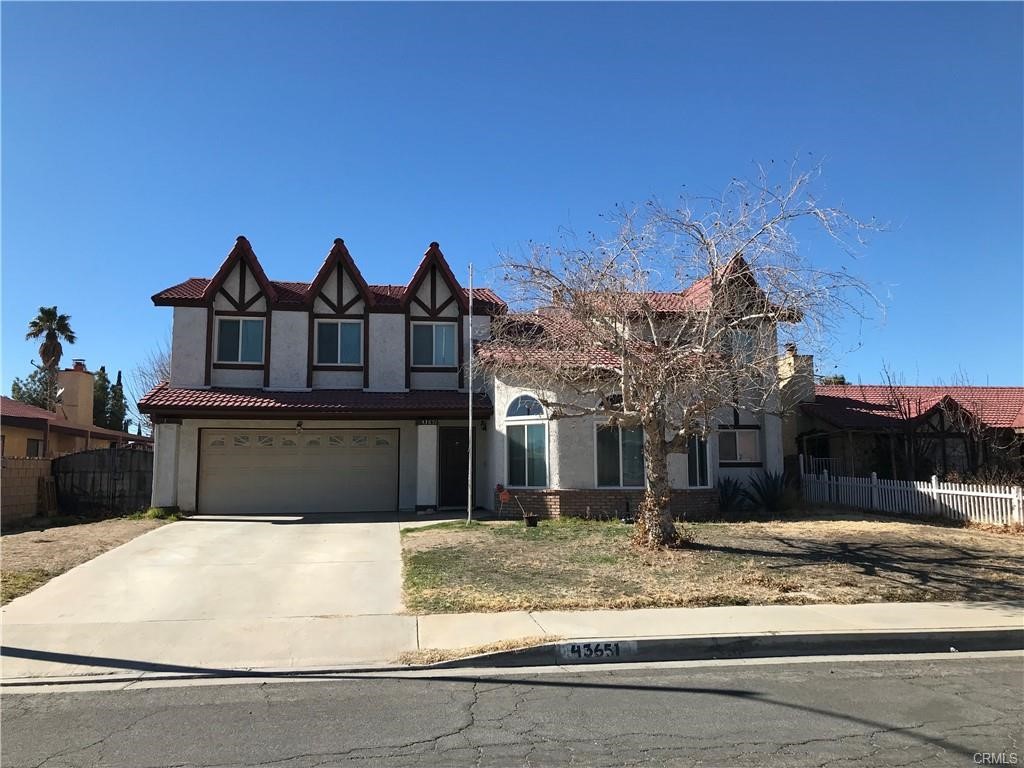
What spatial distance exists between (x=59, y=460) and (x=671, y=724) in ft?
65.2

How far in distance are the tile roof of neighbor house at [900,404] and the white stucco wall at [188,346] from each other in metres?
19.2

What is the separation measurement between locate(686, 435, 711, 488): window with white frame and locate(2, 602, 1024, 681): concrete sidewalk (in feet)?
29.6

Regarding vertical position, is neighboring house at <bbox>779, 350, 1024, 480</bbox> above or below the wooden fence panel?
above

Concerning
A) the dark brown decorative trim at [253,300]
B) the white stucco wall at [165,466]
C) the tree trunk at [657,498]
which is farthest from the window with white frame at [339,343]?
the tree trunk at [657,498]

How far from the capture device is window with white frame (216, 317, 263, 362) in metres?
20.8

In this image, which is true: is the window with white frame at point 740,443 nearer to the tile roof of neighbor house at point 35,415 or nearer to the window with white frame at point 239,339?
the window with white frame at point 239,339

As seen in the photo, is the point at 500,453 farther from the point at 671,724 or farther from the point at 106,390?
the point at 106,390

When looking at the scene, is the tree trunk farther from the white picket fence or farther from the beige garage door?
the beige garage door

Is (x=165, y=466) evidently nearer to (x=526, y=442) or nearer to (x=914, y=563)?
(x=526, y=442)

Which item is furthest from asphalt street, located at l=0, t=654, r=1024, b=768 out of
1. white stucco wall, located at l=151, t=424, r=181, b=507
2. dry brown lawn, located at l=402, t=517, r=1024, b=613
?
white stucco wall, located at l=151, t=424, r=181, b=507

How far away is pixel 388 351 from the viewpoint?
835 inches

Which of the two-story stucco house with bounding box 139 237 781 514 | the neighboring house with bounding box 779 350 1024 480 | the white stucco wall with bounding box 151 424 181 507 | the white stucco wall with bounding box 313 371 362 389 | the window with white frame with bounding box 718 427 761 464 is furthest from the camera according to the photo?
the neighboring house with bounding box 779 350 1024 480

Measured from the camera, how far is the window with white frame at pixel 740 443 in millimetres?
21766

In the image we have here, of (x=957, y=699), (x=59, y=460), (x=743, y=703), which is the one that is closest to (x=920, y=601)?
(x=957, y=699)
